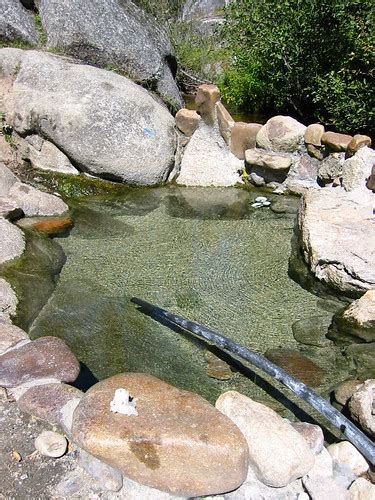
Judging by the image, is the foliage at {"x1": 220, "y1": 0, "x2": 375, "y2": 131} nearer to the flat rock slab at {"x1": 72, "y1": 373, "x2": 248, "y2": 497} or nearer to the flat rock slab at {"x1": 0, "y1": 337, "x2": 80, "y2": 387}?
the flat rock slab at {"x1": 0, "y1": 337, "x2": 80, "y2": 387}

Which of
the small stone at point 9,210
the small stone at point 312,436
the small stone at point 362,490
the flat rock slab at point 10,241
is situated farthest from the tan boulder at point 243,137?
the small stone at point 362,490

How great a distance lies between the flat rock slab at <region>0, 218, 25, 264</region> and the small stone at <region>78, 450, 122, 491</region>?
2190 mm

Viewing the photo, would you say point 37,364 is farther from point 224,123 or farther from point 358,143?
point 224,123

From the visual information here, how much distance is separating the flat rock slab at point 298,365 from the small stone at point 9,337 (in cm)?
150

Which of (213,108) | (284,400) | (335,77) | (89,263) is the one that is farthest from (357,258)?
(335,77)

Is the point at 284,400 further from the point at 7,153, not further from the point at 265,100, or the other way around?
the point at 265,100

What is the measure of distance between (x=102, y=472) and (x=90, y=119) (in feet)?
14.6

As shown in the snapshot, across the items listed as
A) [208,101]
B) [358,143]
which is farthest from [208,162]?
[358,143]

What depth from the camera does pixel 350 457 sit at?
7.98ft

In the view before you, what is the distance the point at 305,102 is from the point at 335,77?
1.50 metres

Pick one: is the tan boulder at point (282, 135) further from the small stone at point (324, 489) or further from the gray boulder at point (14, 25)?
the small stone at point (324, 489)

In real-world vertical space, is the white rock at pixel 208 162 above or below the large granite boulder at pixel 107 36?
below

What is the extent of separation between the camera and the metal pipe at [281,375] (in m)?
2.49

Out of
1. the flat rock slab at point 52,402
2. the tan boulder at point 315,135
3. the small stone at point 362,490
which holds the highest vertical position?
the tan boulder at point 315,135
